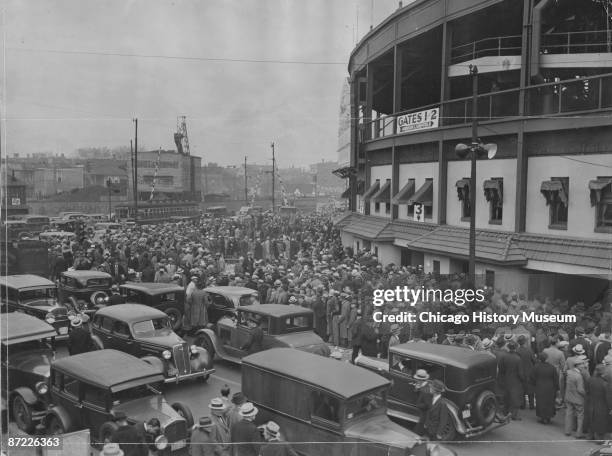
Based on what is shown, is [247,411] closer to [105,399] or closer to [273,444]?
[273,444]

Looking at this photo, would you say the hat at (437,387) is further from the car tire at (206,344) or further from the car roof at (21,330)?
the car roof at (21,330)

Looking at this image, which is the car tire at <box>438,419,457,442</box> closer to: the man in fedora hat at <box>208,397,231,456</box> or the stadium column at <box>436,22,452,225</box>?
the man in fedora hat at <box>208,397,231,456</box>

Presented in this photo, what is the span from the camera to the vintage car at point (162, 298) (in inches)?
546

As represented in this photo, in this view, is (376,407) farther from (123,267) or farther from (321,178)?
(321,178)

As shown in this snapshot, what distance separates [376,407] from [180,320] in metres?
7.55

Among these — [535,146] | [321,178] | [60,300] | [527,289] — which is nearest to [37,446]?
[60,300]

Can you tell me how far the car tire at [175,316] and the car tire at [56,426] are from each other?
17.9 ft

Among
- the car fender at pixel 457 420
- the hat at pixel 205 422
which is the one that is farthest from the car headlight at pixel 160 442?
the car fender at pixel 457 420

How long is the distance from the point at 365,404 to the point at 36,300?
30.5 feet

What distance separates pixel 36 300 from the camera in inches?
524

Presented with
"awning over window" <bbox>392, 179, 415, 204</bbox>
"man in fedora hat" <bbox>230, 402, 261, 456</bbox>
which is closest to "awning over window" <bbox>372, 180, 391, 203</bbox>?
"awning over window" <bbox>392, 179, 415, 204</bbox>

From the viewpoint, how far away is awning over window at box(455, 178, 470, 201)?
18031 millimetres

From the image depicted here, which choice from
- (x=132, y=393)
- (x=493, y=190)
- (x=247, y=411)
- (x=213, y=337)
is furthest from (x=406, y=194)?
(x=247, y=411)

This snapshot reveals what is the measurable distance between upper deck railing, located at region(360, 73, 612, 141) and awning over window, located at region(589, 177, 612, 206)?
1.82 metres
